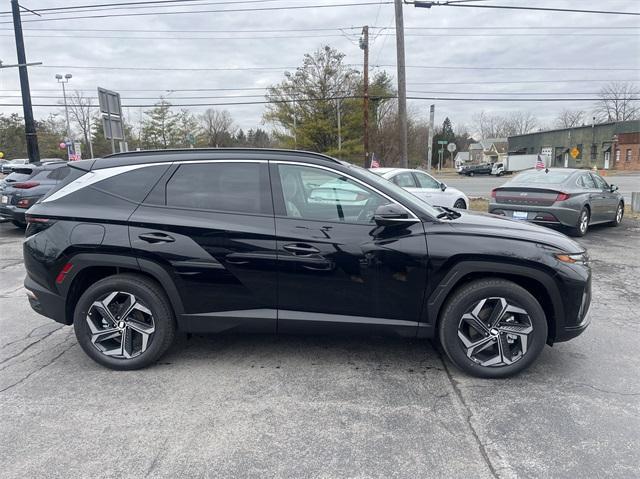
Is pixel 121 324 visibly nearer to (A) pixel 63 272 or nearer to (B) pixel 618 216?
(A) pixel 63 272

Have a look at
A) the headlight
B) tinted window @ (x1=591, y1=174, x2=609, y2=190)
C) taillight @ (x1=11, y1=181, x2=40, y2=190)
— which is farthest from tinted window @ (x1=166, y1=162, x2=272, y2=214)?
tinted window @ (x1=591, y1=174, x2=609, y2=190)

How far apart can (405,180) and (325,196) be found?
7005 millimetres

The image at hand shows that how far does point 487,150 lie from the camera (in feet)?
315

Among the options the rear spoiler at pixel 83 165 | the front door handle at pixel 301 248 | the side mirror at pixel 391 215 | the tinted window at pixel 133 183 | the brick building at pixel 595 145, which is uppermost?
the brick building at pixel 595 145

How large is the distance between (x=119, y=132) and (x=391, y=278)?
822cm

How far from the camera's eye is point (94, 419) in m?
2.94

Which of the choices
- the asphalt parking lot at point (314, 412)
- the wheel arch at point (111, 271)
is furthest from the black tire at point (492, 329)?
the wheel arch at point (111, 271)

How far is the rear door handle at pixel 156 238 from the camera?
346cm

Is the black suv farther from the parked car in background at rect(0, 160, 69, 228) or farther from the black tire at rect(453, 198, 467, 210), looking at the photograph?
the parked car in background at rect(0, 160, 69, 228)

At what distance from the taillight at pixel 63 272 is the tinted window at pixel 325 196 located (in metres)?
1.85

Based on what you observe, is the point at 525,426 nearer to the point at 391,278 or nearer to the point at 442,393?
the point at 442,393

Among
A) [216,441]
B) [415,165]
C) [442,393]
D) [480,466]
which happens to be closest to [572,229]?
[442,393]

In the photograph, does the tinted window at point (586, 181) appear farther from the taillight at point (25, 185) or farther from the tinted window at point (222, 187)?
the taillight at point (25, 185)

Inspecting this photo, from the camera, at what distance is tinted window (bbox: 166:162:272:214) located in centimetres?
354
